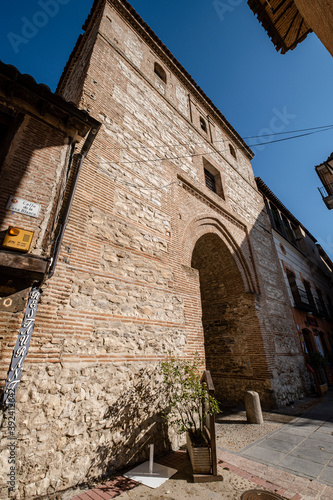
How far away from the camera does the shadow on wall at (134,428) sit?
10.2 ft

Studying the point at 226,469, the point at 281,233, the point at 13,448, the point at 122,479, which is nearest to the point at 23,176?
the point at 13,448

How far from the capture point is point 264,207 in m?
12.0

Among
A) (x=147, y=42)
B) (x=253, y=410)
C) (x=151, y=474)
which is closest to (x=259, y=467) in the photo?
(x=151, y=474)

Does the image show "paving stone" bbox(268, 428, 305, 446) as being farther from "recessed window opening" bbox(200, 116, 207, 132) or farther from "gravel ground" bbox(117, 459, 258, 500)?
"recessed window opening" bbox(200, 116, 207, 132)

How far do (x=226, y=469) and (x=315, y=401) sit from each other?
614 centimetres

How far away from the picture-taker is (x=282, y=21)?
12.0ft

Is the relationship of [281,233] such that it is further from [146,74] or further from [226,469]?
[226,469]

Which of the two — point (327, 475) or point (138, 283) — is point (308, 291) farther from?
point (138, 283)

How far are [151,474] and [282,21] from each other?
7.13 meters

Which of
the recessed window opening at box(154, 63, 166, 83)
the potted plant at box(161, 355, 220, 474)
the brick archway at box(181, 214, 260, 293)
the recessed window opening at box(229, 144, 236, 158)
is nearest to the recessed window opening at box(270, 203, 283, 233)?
the recessed window opening at box(229, 144, 236, 158)

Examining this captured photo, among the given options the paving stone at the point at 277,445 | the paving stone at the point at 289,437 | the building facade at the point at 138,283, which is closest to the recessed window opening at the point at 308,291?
the building facade at the point at 138,283

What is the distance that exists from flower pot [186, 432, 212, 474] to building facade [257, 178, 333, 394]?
7.43 m

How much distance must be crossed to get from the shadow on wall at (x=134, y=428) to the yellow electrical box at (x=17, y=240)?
2.60 meters

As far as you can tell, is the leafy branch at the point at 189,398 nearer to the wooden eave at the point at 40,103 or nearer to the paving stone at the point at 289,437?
the paving stone at the point at 289,437
